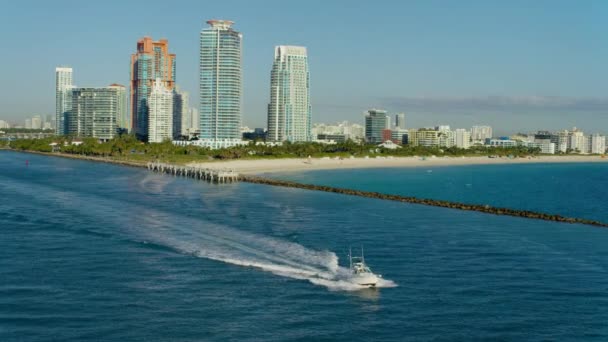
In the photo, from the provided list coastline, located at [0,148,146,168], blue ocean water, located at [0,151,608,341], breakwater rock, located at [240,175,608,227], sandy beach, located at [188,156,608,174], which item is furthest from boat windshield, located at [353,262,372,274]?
coastline, located at [0,148,146,168]

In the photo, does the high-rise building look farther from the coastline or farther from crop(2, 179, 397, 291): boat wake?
crop(2, 179, 397, 291): boat wake

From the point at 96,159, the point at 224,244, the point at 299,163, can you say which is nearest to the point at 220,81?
the point at 96,159

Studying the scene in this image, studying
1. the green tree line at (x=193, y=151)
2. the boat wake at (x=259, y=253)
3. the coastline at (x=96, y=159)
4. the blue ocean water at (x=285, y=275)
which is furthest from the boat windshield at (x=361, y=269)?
the green tree line at (x=193, y=151)

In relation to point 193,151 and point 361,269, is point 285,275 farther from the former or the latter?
point 193,151

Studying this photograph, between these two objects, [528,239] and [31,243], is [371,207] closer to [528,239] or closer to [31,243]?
[528,239]

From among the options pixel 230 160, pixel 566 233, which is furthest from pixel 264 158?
pixel 566 233

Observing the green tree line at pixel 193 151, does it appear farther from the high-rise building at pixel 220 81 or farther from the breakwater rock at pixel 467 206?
the breakwater rock at pixel 467 206
